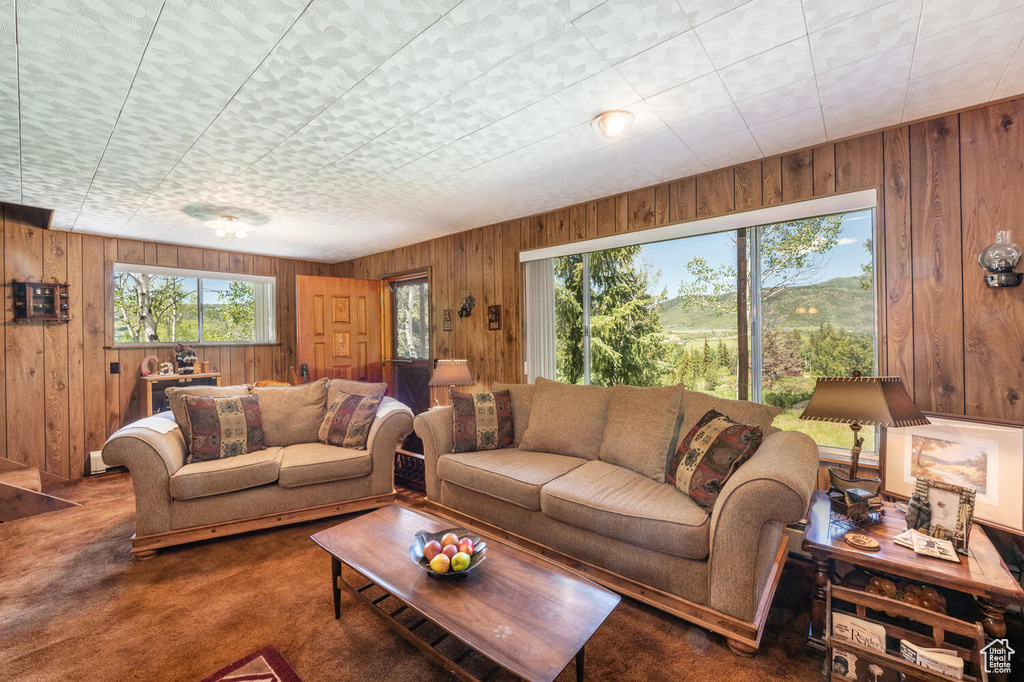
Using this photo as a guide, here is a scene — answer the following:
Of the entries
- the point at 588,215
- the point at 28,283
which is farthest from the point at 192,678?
the point at 28,283

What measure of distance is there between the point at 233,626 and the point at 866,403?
3019mm

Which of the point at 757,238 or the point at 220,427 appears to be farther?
the point at 220,427

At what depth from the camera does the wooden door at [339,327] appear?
Answer: 524 cm

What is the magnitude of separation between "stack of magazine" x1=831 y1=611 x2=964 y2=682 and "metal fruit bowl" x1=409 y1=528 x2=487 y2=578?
53.6 inches

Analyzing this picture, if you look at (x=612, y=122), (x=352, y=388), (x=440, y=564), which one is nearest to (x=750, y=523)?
(x=440, y=564)

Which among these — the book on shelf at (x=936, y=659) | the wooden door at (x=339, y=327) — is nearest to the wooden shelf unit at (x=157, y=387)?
the wooden door at (x=339, y=327)

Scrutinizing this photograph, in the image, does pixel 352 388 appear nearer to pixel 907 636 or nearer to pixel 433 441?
pixel 433 441

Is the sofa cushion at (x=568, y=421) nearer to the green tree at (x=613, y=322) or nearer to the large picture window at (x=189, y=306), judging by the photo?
the green tree at (x=613, y=322)

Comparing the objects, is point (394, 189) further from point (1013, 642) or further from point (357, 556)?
point (1013, 642)

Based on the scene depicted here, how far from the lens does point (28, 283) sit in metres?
4.11

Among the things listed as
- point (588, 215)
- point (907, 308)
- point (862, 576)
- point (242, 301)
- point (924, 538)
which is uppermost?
point (588, 215)

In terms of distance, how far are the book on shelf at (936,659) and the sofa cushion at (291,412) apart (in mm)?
3630

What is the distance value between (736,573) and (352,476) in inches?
98.8

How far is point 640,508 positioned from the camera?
2.10 meters
